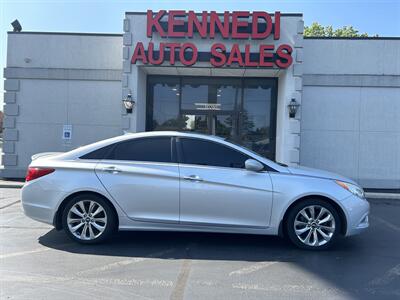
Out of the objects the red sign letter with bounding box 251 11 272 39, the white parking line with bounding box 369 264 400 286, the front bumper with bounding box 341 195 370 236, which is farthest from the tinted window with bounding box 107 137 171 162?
the red sign letter with bounding box 251 11 272 39

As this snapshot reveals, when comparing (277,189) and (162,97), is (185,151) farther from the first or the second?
(162,97)

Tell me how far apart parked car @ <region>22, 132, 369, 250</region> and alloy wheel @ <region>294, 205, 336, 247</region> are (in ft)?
0.04

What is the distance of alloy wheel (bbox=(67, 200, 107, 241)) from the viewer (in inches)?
215

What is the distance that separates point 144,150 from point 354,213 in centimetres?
312

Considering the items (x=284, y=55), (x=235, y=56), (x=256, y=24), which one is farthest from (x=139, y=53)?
(x=284, y=55)

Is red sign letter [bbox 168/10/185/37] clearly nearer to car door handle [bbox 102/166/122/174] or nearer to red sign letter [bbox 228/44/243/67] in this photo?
red sign letter [bbox 228/44/243/67]

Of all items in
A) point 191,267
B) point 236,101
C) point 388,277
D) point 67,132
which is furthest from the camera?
point 236,101

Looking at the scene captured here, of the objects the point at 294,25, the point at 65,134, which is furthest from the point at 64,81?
the point at 294,25

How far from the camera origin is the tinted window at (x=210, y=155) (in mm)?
5492

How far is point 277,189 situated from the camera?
5312 millimetres

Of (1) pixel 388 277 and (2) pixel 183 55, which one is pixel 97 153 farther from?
(2) pixel 183 55

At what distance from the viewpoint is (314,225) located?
5.41 meters

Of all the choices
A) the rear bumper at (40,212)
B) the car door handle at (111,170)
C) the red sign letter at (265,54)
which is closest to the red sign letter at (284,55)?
the red sign letter at (265,54)

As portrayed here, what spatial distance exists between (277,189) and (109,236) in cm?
248
